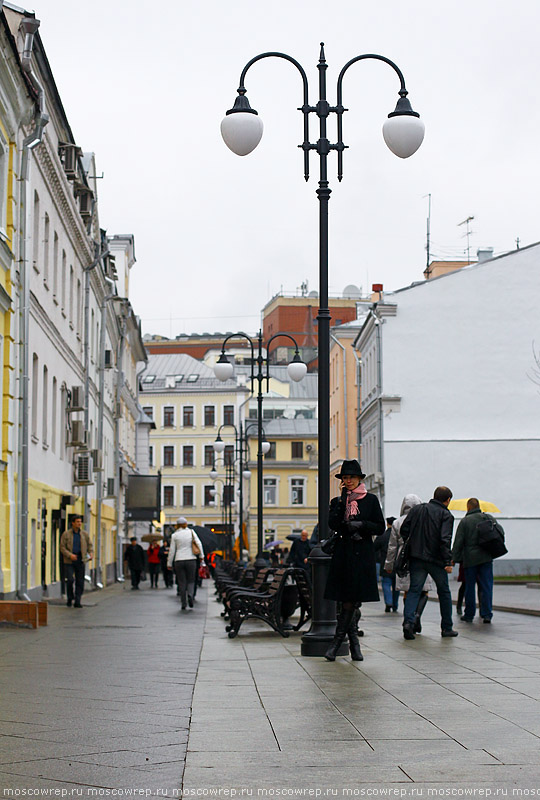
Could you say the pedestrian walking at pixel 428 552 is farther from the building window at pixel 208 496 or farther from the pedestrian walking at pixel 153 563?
the building window at pixel 208 496

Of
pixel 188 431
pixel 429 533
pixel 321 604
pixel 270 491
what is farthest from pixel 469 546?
pixel 188 431

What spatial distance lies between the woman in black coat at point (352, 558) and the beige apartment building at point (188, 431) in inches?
3458

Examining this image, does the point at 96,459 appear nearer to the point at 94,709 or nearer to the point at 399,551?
the point at 399,551

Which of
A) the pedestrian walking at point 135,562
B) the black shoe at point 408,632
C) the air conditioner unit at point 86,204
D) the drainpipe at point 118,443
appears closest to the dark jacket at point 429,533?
the black shoe at point 408,632

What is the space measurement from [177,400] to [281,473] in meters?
17.6

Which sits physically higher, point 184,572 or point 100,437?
point 100,437

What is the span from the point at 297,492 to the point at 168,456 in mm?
17951

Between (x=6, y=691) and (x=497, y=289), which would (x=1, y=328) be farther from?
(x=497, y=289)

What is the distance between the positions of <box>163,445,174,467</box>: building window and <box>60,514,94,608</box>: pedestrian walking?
255ft

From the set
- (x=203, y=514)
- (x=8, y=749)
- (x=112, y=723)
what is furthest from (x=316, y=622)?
(x=203, y=514)

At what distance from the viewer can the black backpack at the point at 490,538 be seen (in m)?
16.5

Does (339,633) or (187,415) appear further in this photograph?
(187,415)

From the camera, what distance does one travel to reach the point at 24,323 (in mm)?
21297

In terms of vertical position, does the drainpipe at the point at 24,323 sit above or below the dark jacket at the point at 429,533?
above
